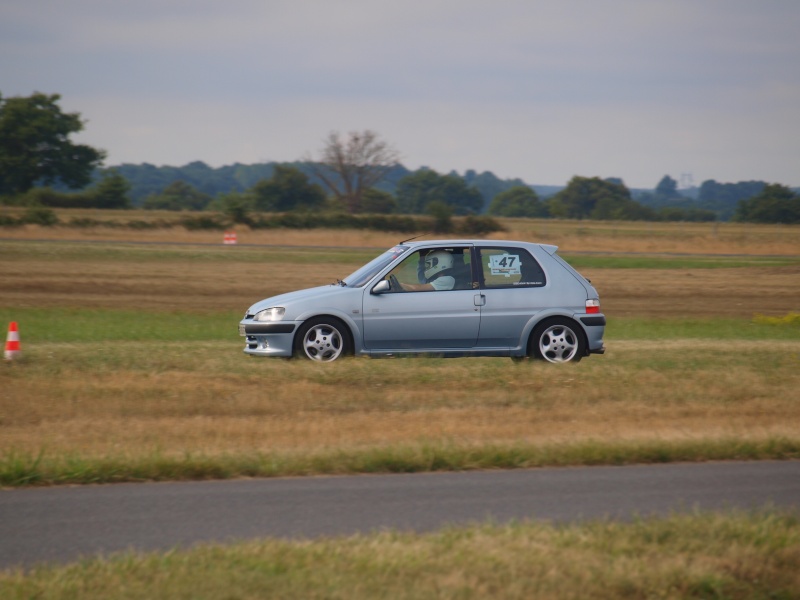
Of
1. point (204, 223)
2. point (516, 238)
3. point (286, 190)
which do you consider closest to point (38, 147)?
point (286, 190)

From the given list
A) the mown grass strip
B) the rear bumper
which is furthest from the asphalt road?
the rear bumper

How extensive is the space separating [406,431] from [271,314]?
379 centimetres

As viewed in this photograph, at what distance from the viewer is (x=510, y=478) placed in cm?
704

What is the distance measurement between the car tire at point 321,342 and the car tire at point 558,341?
2.24 metres

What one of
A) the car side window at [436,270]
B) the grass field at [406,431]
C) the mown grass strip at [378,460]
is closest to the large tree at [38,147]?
the grass field at [406,431]

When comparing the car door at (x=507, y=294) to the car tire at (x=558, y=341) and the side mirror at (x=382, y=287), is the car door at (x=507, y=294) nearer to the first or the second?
the car tire at (x=558, y=341)

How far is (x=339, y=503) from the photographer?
20.6 ft

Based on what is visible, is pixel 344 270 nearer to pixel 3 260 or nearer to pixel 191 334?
pixel 3 260

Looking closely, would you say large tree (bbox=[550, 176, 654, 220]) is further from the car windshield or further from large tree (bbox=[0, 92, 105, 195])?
the car windshield

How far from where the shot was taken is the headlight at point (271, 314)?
11.9 metres

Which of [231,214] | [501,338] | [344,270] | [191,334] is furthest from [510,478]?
[231,214]

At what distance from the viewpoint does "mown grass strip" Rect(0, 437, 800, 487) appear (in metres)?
6.98

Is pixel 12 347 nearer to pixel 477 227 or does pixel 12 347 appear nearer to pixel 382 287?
pixel 382 287

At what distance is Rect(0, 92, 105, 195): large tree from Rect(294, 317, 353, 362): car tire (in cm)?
7036
